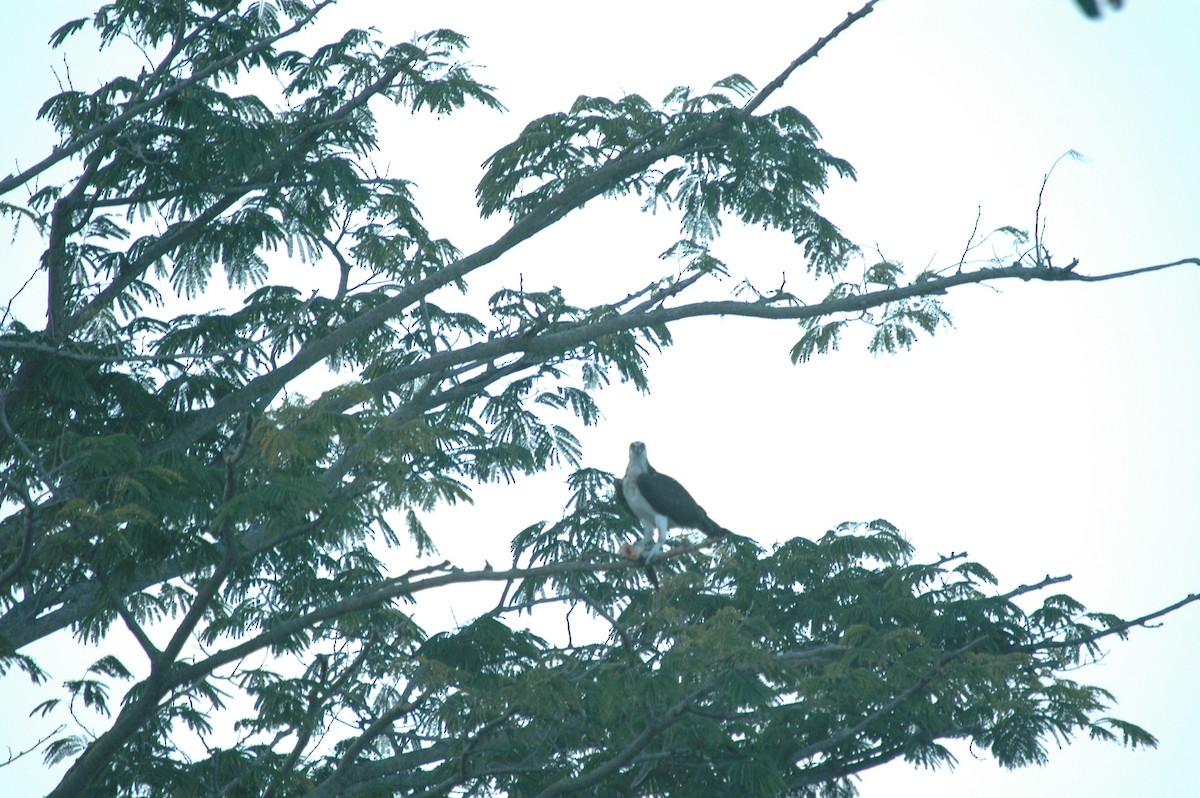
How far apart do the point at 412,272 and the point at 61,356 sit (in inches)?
144

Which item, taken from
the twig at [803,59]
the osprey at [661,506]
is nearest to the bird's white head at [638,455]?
the osprey at [661,506]

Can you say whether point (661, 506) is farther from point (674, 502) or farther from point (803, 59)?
Result: point (803, 59)

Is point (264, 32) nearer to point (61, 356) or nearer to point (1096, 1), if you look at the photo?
point (61, 356)

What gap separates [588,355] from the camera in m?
11.7

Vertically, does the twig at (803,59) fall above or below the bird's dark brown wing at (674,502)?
above

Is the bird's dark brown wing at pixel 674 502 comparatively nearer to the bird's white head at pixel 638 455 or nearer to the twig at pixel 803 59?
the bird's white head at pixel 638 455

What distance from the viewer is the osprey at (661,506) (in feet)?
34.6

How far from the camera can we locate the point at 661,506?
34.6ft


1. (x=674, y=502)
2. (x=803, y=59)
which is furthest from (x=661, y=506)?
(x=803, y=59)

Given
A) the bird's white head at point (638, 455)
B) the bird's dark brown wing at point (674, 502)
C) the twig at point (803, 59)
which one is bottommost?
the bird's dark brown wing at point (674, 502)

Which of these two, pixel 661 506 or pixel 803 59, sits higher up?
pixel 803 59

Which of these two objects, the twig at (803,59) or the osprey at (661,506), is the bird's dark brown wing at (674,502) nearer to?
the osprey at (661,506)

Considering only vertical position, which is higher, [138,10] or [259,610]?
[138,10]

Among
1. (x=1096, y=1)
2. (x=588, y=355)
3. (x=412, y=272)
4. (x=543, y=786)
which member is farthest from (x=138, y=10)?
(x=1096, y=1)
